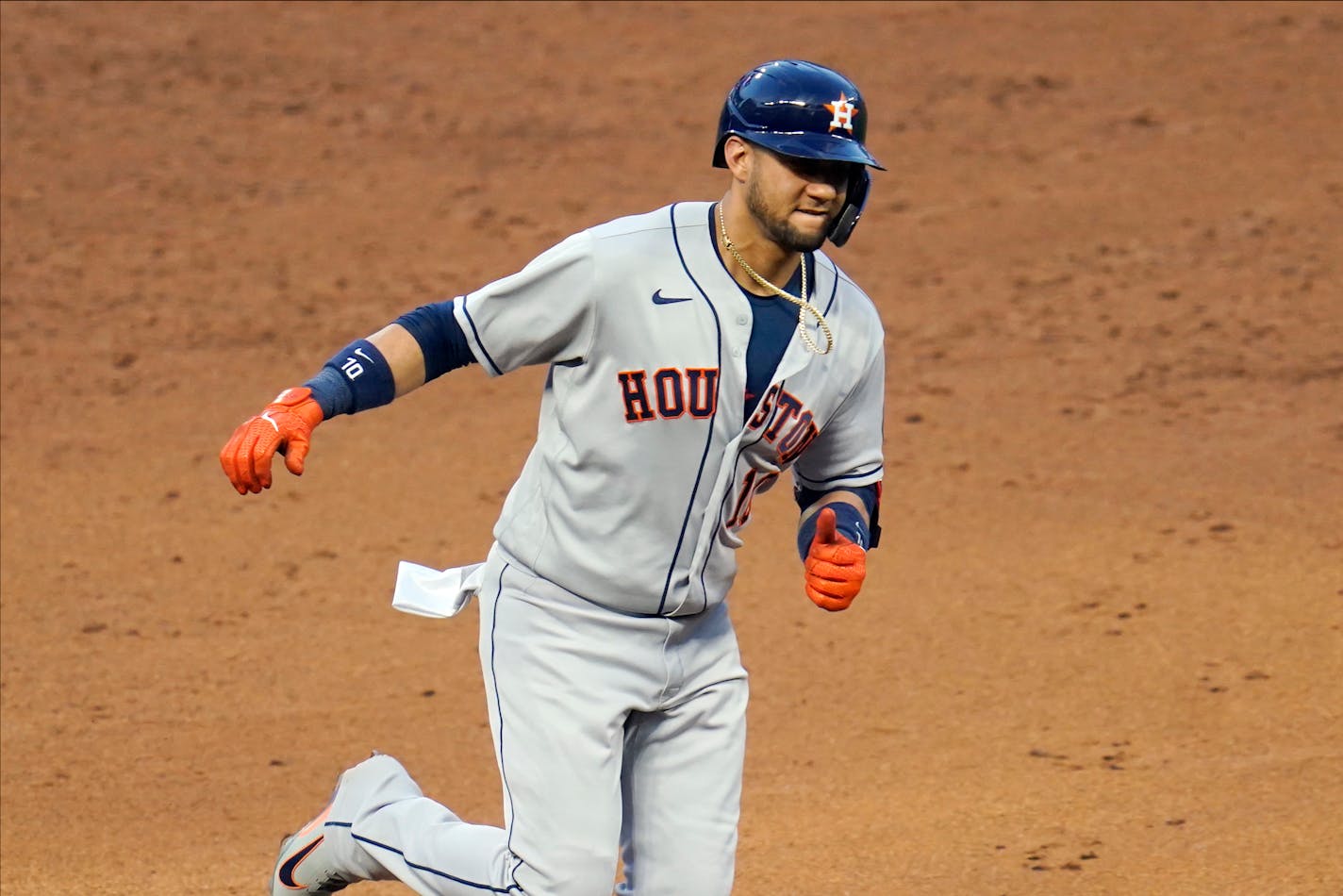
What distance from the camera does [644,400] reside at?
10.4 ft

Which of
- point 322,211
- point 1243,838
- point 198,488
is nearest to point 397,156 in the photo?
point 322,211

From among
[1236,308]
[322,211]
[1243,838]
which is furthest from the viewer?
[322,211]

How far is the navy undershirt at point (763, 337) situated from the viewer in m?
3.24

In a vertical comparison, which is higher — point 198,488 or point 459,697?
point 198,488

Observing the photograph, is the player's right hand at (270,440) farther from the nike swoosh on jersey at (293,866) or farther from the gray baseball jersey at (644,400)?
the nike swoosh on jersey at (293,866)

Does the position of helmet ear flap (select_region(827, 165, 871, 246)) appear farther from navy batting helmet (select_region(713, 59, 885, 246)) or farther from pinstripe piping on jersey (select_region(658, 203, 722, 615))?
pinstripe piping on jersey (select_region(658, 203, 722, 615))

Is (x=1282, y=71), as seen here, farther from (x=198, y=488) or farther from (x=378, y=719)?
(x=378, y=719)

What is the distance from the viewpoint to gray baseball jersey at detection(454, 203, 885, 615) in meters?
3.17

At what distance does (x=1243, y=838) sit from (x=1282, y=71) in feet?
26.6

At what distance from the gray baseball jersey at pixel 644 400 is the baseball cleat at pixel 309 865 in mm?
830

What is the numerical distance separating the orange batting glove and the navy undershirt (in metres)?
0.28

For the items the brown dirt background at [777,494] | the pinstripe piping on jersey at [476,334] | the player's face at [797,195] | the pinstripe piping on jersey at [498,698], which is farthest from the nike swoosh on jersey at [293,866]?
the player's face at [797,195]

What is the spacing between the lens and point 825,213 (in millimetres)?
3178

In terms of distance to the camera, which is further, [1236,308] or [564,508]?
[1236,308]
